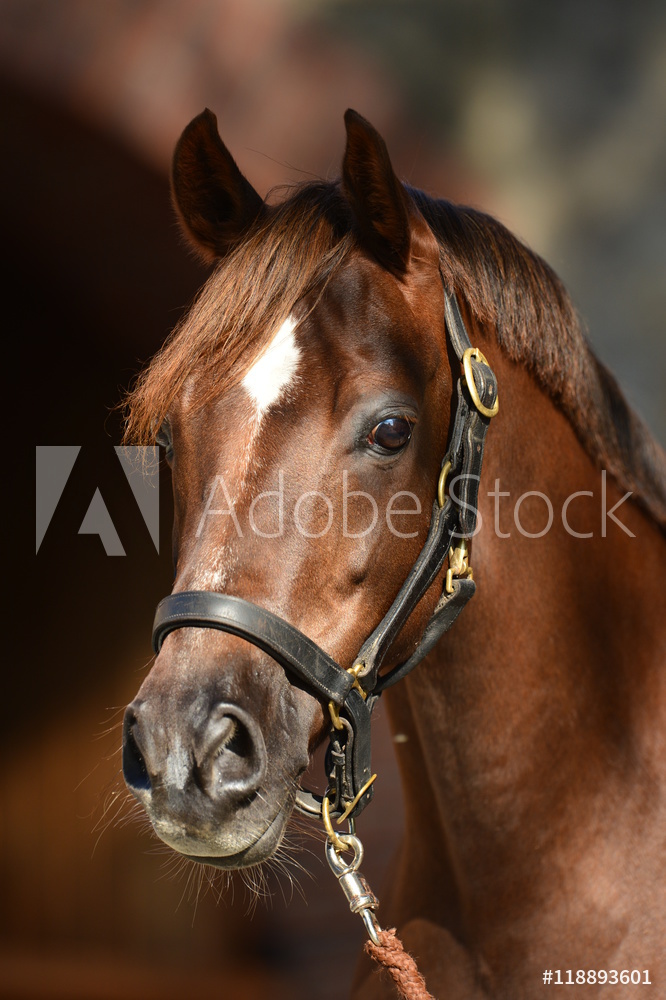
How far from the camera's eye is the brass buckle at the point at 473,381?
4.35 ft

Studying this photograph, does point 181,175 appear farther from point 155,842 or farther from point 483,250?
point 155,842

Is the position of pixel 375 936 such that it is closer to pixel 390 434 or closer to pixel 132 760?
pixel 132 760

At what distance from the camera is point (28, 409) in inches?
145

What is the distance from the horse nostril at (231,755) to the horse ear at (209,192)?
880mm

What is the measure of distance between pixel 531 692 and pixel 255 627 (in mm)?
655

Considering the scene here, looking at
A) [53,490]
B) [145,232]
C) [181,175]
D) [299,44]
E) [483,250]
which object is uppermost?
[299,44]

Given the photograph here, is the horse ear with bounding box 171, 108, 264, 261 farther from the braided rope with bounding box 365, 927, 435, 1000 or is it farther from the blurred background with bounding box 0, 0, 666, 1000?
the blurred background with bounding box 0, 0, 666, 1000

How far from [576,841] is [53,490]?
2899mm

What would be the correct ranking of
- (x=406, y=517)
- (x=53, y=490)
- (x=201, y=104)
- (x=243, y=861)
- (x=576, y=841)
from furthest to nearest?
(x=53, y=490) < (x=201, y=104) < (x=576, y=841) < (x=406, y=517) < (x=243, y=861)

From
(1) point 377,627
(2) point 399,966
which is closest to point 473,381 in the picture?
(1) point 377,627

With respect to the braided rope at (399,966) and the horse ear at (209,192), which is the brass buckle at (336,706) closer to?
the braided rope at (399,966)

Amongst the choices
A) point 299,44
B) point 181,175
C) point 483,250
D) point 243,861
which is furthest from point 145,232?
point 243,861

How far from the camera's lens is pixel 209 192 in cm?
157

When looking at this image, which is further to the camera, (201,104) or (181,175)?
(201,104)
